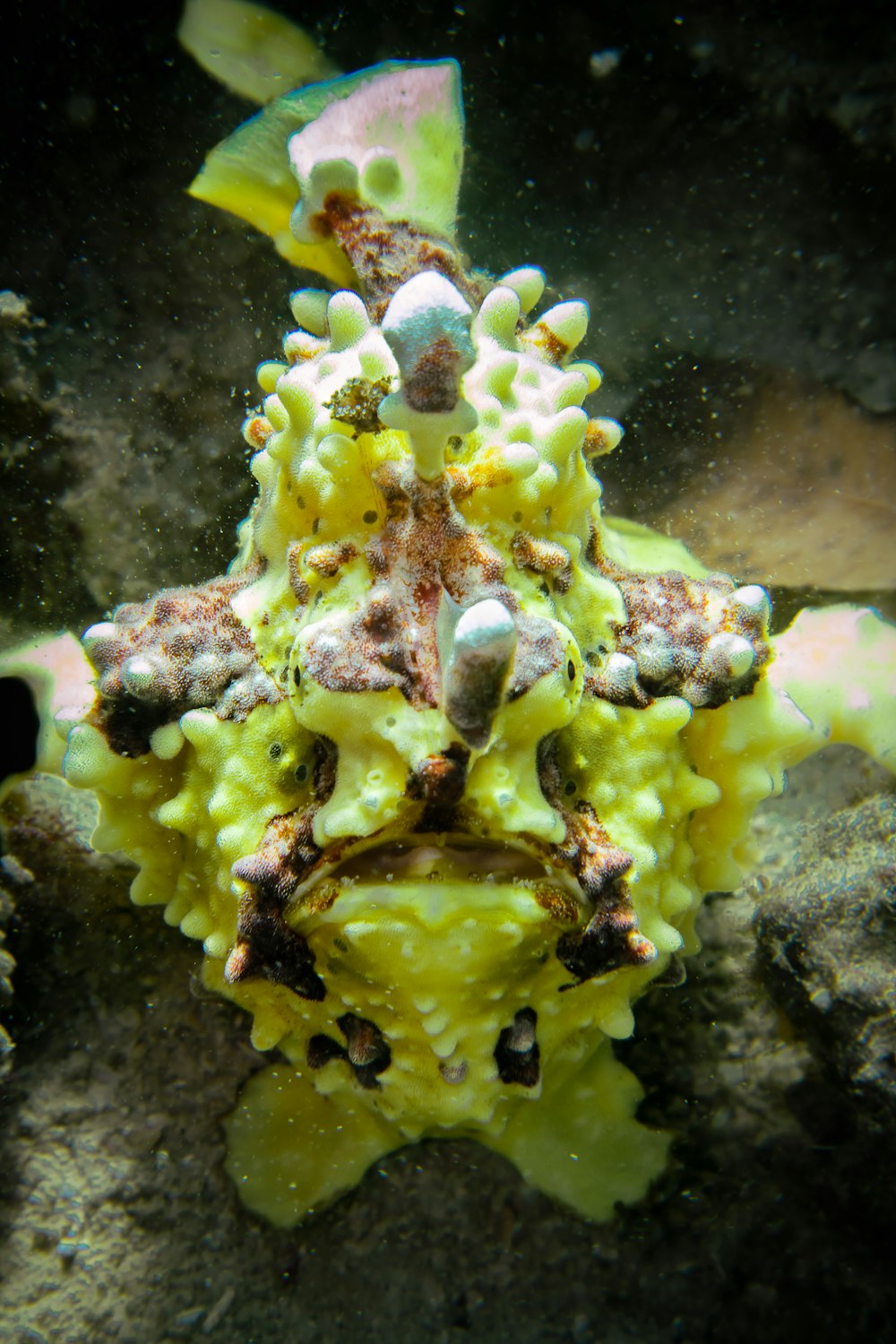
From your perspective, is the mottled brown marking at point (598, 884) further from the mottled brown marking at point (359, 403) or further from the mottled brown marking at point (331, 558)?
the mottled brown marking at point (359, 403)

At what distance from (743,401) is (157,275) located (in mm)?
2578

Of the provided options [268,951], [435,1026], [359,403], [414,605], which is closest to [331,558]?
[414,605]

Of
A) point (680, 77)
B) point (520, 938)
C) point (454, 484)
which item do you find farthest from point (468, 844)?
point (680, 77)

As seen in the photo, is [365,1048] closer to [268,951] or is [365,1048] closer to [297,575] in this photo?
[268,951]

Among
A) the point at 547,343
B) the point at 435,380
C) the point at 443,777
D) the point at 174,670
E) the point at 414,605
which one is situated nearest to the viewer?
the point at 435,380

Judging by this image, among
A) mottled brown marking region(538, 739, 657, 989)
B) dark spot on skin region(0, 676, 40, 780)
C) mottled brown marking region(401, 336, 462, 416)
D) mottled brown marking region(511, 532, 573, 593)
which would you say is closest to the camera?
mottled brown marking region(401, 336, 462, 416)

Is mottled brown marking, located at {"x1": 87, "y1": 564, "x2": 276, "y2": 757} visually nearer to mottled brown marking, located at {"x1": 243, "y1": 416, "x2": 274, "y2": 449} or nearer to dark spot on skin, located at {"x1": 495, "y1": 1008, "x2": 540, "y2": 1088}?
mottled brown marking, located at {"x1": 243, "y1": 416, "x2": 274, "y2": 449}

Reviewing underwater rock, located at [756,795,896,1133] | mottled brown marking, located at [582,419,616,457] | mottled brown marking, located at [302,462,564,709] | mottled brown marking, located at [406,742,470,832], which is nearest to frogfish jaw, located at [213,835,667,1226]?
mottled brown marking, located at [406,742,470,832]

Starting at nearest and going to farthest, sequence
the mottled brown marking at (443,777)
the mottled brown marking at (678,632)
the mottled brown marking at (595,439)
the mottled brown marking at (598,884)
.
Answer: the mottled brown marking at (443,777) → the mottled brown marking at (598,884) → the mottled brown marking at (678,632) → the mottled brown marking at (595,439)

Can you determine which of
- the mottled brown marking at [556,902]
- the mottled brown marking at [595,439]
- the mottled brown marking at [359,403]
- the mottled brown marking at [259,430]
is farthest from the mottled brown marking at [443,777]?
the mottled brown marking at [259,430]

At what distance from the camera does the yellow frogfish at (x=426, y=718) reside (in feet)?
6.48

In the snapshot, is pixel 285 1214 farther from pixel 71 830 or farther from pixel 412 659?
pixel 412 659

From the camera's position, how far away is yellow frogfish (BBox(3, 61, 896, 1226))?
1.98 metres

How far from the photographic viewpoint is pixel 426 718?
1.94 metres
